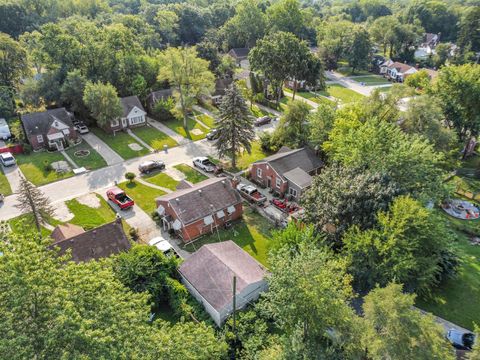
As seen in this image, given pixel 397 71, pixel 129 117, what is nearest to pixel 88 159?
pixel 129 117

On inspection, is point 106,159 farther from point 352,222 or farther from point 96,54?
point 352,222

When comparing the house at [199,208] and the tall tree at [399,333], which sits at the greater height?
the tall tree at [399,333]

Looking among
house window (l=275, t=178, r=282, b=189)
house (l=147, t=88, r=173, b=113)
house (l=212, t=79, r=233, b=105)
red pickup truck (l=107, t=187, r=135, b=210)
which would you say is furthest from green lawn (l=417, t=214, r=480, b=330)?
house (l=147, t=88, r=173, b=113)

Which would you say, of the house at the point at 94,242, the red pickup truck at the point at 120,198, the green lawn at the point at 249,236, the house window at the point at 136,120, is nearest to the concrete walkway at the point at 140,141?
the house window at the point at 136,120

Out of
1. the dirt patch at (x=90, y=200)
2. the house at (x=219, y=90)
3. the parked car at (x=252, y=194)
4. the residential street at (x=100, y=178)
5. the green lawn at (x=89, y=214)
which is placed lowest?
the residential street at (x=100, y=178)

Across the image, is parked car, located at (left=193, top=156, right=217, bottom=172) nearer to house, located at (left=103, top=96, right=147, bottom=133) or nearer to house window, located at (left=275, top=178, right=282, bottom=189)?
house window, located at (left=275, top=178, right=282, bottom=189)

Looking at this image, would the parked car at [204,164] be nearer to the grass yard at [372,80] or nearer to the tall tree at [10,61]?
the tall tree at [10,61]
